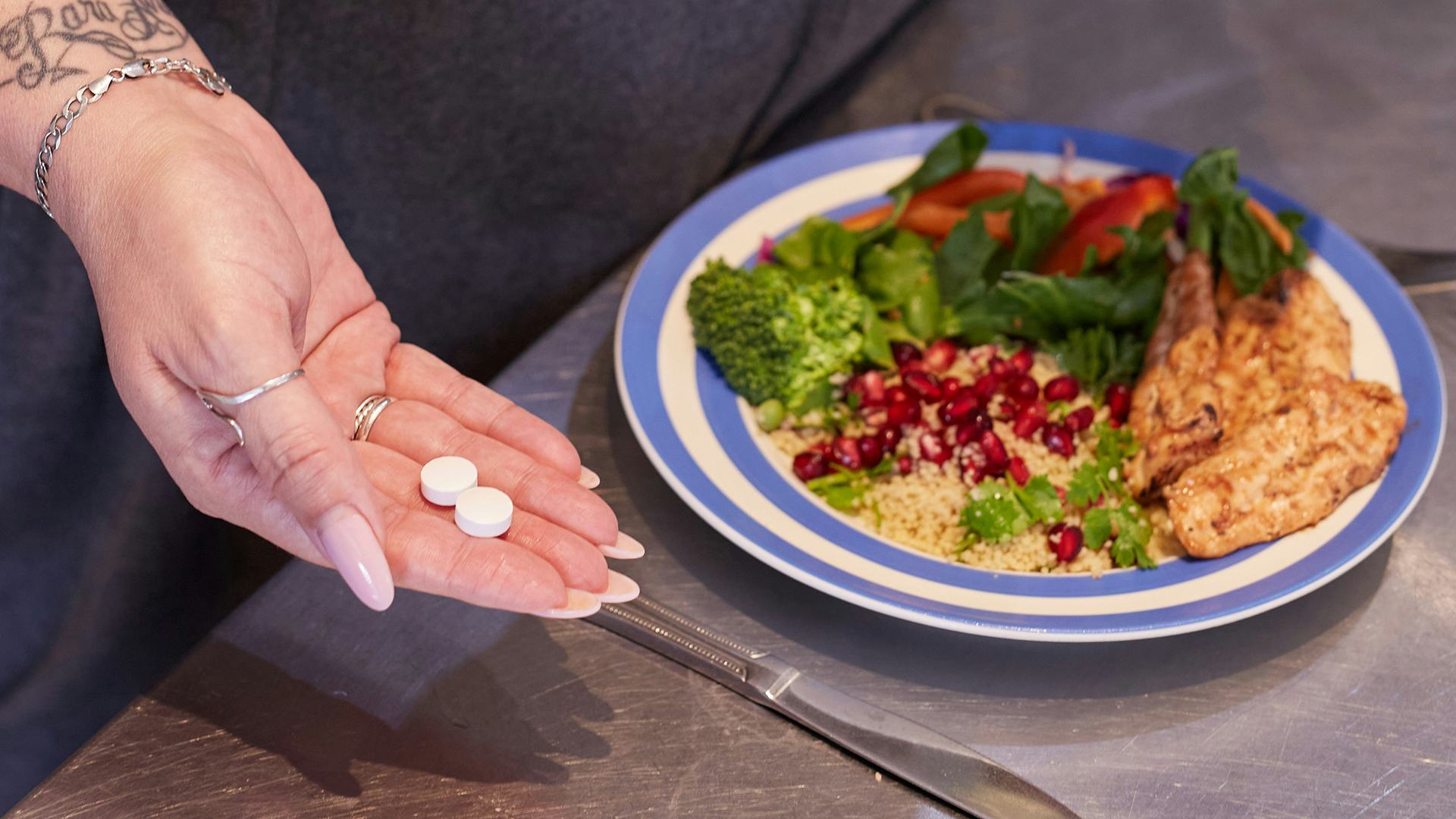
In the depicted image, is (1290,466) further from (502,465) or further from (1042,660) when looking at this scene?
(502,465)

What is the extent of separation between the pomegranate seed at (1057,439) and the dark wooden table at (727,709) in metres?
0.32

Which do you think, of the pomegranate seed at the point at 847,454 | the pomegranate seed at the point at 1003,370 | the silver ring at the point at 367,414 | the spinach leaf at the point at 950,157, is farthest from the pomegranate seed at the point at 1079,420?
the silver ring at the point at 367,414

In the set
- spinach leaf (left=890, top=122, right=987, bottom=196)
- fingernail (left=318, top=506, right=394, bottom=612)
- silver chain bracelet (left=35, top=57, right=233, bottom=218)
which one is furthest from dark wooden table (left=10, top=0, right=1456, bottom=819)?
spinach leaf (left=890, top=122, right=987, bottom=196)

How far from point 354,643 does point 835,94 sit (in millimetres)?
1807

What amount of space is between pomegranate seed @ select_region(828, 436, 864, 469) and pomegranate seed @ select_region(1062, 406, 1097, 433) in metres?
0.34

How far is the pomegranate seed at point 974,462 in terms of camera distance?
1309 millimetres

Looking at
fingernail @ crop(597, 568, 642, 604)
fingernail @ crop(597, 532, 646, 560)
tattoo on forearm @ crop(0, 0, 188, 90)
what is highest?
tattoo on forearm @ crop(0, 0, 188, 90)

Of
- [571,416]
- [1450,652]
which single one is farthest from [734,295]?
[1450,652]

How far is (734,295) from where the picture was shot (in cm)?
143

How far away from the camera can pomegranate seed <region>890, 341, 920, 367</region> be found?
1.55 metres

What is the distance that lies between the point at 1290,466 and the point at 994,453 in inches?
14.7

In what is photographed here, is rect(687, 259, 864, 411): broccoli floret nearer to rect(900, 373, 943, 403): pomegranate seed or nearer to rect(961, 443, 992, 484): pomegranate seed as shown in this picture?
rect(900, 373, 943, 403): pomegranate seed

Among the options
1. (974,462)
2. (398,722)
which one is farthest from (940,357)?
(398,722)

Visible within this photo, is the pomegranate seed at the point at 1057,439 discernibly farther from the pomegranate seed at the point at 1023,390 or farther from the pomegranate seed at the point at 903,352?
the pomegranate seed at the point at 903,352
